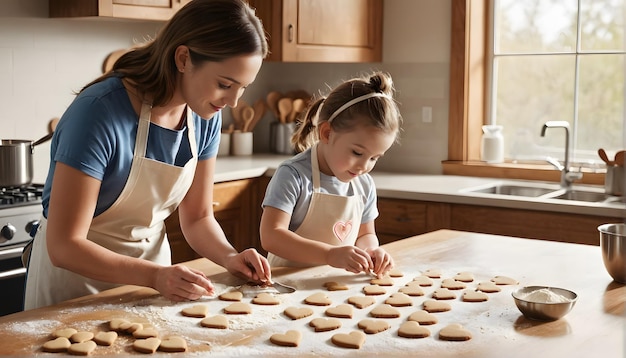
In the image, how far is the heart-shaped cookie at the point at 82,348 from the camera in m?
1.36

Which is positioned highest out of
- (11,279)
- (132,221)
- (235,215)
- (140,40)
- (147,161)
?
(140,40)

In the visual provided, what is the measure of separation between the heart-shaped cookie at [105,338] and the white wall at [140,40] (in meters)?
1.99

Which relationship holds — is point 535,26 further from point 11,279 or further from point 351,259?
point 11,279

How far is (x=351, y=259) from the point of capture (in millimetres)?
1922

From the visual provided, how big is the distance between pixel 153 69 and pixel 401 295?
0.72 m

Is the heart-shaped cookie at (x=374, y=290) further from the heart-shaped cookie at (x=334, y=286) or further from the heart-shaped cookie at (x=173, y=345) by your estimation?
the heart-shaped cookie at (x=173, y=345)

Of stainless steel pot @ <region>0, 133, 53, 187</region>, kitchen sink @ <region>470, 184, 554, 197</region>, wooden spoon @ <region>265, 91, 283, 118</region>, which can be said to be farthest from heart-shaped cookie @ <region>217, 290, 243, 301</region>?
Answer: wooden spoon @ <region>265, 91, 283, 118</region>

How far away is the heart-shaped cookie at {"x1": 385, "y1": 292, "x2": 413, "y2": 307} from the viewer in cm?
168

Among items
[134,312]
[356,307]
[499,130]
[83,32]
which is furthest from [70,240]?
[499,130]

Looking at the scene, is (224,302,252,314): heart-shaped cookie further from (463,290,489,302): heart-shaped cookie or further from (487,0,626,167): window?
(487,0,626,167): window

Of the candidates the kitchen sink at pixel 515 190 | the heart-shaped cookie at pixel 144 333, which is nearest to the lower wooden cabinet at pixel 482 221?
the kitchen sink at pixel 515 190

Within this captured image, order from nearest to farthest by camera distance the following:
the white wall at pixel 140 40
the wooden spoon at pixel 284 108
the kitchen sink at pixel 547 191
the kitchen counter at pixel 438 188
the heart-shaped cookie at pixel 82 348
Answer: the heart-shaped cookie at pixel 82 348 → the kitchen counter at pixel 438 188 → the white wall at pixel 140 40 → the kitchen sink at pixel 547 191 → the wooden spoon at pixel 284 108

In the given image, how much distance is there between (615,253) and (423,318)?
1.91 feet

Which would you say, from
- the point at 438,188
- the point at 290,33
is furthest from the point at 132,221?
the point at 290,33
